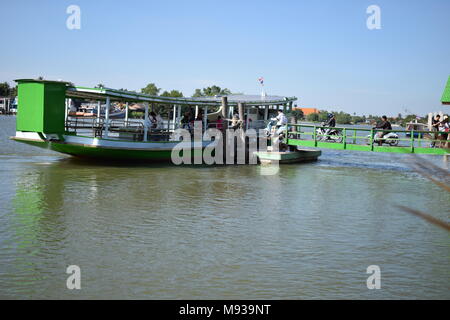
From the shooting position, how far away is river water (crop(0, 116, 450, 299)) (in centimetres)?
703

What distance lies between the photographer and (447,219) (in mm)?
12266

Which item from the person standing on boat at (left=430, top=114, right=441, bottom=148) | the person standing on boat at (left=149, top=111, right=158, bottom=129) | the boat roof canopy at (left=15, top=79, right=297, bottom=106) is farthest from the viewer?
the person standing on boat at (left=430, top=114, right=441, bottom=148)

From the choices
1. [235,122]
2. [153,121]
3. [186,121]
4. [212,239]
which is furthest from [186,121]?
[212,239]

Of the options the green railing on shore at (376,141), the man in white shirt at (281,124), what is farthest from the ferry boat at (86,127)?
A: the green railing on shore at (376,141)

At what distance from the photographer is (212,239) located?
372 inches

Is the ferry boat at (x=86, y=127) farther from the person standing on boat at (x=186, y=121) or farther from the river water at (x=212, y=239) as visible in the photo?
the river water at (x=212, y=239)

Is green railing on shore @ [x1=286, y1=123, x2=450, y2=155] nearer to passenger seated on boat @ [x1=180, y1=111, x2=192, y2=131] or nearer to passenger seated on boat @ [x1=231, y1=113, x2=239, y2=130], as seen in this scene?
passenger seated on boat @ [x1=231, y1=113, x2=239, y2=130]

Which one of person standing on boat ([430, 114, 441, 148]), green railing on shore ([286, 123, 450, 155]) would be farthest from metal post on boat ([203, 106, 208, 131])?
person standing on boat ([430, 114, 441, 148])

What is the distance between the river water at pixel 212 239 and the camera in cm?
703

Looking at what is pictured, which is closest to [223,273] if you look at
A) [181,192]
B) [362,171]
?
[181,192]

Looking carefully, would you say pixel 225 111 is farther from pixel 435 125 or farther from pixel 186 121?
pixel 435 125

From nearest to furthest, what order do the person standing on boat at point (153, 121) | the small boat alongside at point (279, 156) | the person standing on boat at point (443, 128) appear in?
the person standing on boat at point (153, 121) → the person standing on boat at point (443, 128) → the small boat alongside at point (279, 156)
